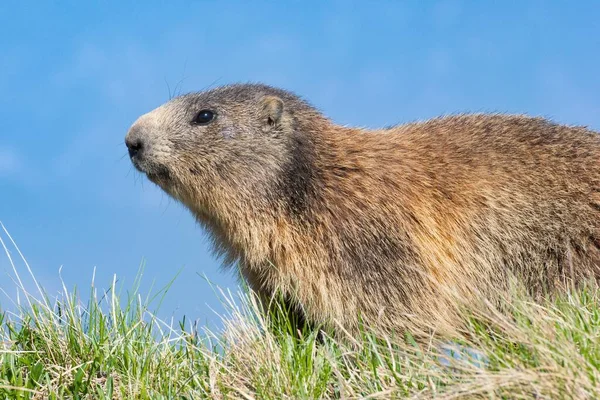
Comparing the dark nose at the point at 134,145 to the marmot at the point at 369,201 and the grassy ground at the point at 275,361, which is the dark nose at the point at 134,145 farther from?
the grassy ground at the point at 275,361

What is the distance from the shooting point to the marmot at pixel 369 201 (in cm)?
714

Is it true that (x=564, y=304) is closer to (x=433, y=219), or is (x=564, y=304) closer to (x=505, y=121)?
(x=433, y=219)

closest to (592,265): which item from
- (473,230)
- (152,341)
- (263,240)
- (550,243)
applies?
(550,243)

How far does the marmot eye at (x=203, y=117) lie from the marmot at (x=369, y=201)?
12 mm

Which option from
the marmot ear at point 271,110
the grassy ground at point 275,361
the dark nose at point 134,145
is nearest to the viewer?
the grassy ground at point 275,361

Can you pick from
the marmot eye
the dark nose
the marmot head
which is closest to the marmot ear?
the marmot head

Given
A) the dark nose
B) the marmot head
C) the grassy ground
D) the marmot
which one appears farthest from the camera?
the dark nose

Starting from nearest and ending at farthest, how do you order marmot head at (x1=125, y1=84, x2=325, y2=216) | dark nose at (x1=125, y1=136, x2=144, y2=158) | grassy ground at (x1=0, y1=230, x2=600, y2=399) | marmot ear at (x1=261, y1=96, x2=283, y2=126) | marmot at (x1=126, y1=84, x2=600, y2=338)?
grassy ground at (x1=0, y1=230, x2=600, y2=399) → marmot at (x1=126, y1=84, x2=600, y2=338) → marmot head at (x1=125, y1=84, x2=325, y2=216) → dark nose at (x1=125, y1=136, x2=144, y2=158) → marmot ear at (x1=261, y1=96, x2=283, y2=126)

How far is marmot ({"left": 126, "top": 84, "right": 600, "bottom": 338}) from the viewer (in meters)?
7.14

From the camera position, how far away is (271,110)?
7.70m

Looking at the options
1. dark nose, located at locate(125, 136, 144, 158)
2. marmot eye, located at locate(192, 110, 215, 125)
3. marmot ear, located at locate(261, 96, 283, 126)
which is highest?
marmot ear, located at locate(261, 96, 283, 126)

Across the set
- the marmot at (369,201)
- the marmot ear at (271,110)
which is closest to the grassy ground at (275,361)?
the marmot at (369,201)

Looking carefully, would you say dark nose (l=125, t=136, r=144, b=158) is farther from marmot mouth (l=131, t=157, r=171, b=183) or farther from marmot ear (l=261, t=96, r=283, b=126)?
marmot ear (l=261, t=96, r=283, b=126)

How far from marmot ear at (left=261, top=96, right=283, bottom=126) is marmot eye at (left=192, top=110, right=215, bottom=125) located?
20.1 inches
